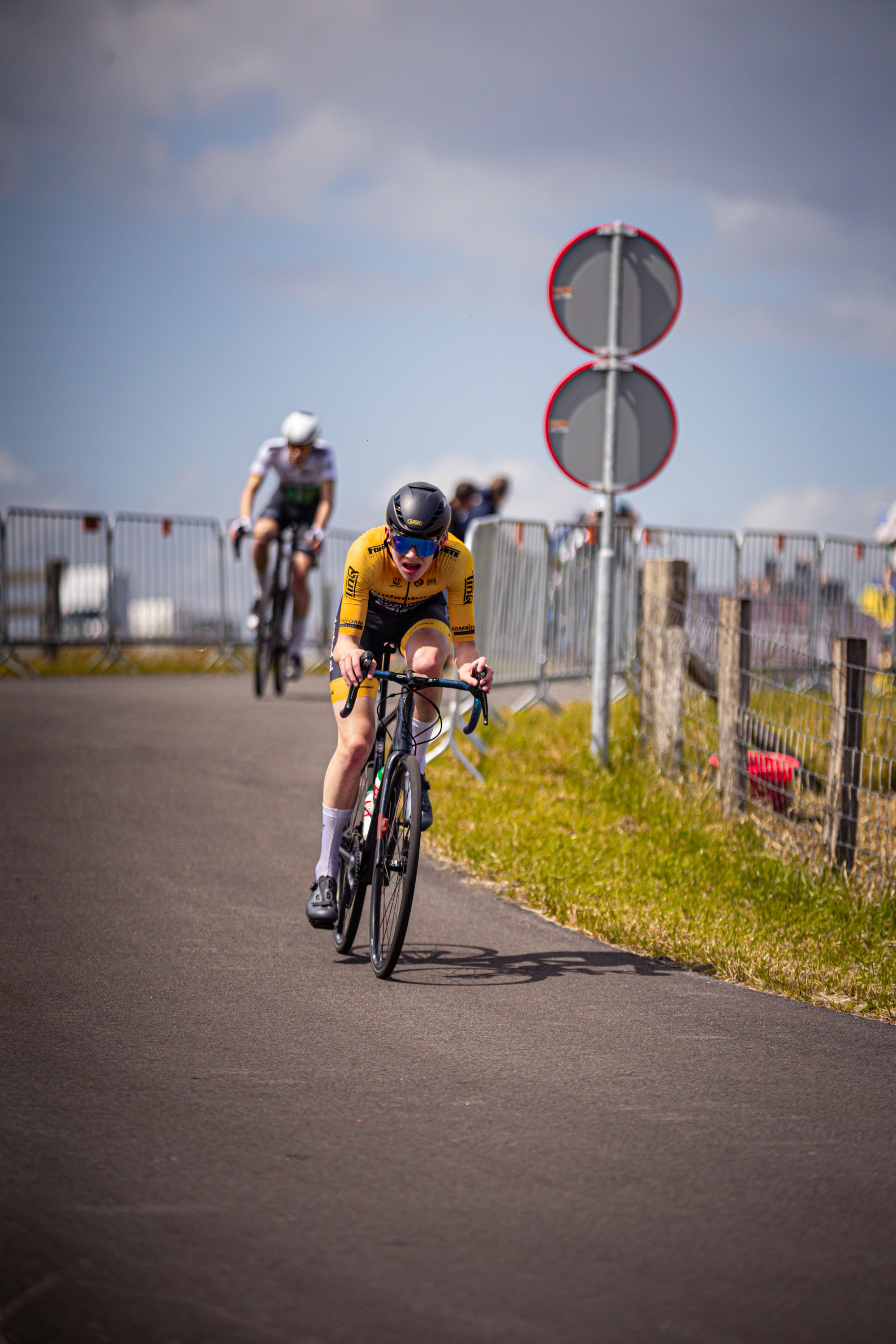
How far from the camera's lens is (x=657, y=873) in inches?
301

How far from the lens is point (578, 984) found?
5539mm

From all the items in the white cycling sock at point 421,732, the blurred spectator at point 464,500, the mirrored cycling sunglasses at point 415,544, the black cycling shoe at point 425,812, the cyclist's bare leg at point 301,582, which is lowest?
the black cycling shoe at point 425,812

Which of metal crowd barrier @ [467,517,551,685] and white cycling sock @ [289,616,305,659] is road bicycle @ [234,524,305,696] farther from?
metal crowd barrier @ [467,517,551,685]

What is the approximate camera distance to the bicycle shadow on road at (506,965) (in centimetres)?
556

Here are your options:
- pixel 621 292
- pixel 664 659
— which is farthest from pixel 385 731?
pixel 621 292

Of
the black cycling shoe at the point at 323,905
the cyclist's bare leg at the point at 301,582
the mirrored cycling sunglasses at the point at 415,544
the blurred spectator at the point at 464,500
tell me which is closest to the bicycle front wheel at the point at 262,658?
the cyclist's bare leg at the point at 301,582

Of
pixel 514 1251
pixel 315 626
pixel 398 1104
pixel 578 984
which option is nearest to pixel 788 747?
pixel 578 984

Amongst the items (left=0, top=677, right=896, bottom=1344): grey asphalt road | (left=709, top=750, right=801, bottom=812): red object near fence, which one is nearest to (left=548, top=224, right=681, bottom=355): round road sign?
(left=709, top=750, right=801, bottom=812): red object near fence

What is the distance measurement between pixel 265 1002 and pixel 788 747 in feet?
16.7

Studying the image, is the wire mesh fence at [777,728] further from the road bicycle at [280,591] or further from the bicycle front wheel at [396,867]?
the road bicycle at [280,591]

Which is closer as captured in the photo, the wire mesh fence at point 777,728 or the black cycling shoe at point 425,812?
the black cycling shoe at point 425,812

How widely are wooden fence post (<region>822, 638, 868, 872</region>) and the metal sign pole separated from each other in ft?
5.48

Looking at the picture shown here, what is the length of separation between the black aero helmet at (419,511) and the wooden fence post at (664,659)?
4.46 metres

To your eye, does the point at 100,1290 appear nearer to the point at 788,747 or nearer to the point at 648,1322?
the point at 648,1322
